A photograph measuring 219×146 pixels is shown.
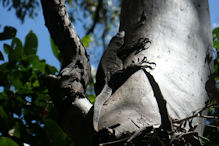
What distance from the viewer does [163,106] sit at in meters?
0.94

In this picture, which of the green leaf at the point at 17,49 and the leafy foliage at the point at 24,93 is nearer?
the leafy foliage at the point at 24,93

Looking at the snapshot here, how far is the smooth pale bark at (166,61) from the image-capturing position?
3.26 ft

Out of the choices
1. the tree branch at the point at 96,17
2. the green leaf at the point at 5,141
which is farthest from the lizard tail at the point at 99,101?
the tree branch at the point at 96,17

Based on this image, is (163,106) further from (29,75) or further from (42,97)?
(29,75)

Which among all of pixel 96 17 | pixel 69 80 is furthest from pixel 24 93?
pixel 96 17

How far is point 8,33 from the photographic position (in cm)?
215

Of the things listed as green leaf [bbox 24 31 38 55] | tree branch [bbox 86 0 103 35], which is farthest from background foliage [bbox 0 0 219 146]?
tree branch [bbox 86 0 103 35]

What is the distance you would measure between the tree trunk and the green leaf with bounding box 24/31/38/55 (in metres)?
0.90

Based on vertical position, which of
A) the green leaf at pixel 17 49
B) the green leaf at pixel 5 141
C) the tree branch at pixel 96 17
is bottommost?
the green leaf at pixel 5 141

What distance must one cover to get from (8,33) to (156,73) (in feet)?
4.84

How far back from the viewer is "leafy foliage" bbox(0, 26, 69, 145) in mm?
1823

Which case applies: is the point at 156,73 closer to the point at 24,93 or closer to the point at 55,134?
the point at 55,134

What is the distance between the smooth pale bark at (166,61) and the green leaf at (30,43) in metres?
0.88

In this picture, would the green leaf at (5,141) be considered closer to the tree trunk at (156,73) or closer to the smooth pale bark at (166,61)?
the tree trunk at (156,73)
